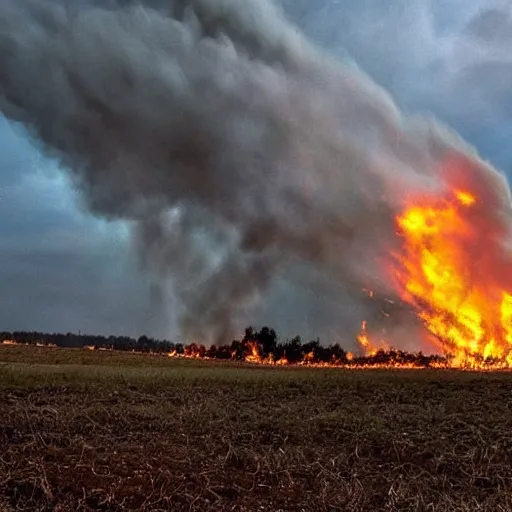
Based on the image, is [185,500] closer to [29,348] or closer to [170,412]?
[170,412]

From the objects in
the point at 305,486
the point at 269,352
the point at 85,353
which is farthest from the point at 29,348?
the point at 305,486

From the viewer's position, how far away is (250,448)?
1505cm

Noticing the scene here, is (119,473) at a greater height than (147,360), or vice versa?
(147,360)

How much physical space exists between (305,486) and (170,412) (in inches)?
269

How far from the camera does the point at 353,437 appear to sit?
1619 cm

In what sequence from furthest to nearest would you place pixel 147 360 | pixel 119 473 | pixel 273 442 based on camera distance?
1. pixel 147 360
2. pixel 273 442
3. pixel 119 473

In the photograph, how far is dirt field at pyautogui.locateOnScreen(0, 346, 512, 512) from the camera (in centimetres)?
1193

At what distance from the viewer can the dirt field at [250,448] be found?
11.9 meters

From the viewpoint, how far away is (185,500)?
38.5ft

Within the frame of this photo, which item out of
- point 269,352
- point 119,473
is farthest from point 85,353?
point 119,473

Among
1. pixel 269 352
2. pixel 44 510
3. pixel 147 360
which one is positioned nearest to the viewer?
pixel 44 510

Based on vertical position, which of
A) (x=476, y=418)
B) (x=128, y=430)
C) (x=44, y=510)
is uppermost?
(x=476, y=418)

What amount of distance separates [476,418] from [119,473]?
10290 mm

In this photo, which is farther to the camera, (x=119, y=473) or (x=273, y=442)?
(x=273, y=442)
